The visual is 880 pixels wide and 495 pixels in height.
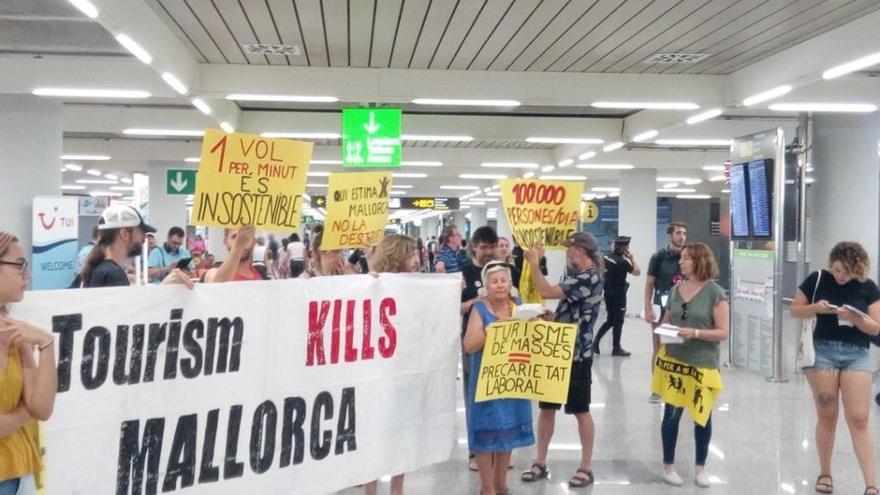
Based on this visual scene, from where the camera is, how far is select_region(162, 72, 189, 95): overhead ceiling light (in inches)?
350

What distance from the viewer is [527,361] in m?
4.92

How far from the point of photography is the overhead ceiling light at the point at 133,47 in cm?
698

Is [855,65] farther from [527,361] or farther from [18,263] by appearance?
[18,263]

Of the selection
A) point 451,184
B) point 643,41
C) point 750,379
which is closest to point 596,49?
point 643,41

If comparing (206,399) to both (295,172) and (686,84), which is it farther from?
(686,84)

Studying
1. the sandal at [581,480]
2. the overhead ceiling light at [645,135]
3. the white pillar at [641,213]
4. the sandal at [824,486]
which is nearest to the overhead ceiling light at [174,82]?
the sandal at [581,480]

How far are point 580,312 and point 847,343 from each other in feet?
5.47

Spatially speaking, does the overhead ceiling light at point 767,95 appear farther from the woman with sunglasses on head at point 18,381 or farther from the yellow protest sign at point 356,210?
the woman with sunglasses on head at point 18,381

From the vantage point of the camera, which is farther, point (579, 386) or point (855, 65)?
point (855, 65)

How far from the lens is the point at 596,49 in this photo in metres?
9.31

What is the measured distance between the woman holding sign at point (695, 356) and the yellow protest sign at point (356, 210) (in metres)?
2.05

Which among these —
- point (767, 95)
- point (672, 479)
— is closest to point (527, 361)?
point (672, 479)

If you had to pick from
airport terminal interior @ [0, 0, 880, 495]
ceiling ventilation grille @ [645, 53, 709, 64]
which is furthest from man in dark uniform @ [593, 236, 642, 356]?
ceiling ventilation grille @ [645, 53, 709, 64]

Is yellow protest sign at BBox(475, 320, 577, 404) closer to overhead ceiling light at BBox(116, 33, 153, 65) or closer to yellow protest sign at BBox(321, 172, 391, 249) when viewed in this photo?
yellow protest sign at BBox(321, 172, 391, 249)
